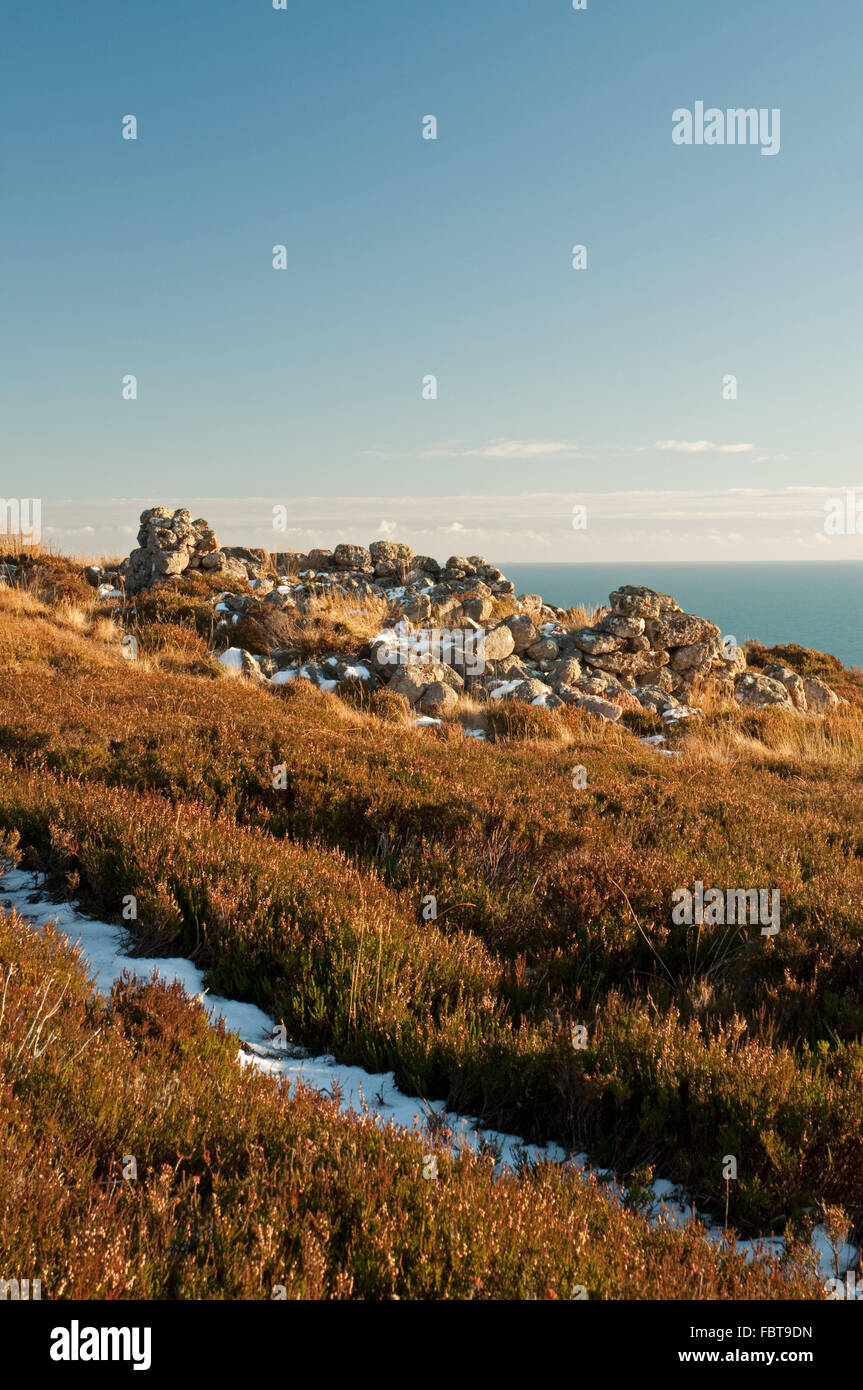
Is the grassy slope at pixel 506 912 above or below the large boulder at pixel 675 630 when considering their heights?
below

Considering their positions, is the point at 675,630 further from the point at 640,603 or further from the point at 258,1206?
the point at 258,1206

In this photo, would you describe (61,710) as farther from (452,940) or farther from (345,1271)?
(345,1271)

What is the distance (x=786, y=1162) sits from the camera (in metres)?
3.44

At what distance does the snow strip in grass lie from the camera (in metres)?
3.33

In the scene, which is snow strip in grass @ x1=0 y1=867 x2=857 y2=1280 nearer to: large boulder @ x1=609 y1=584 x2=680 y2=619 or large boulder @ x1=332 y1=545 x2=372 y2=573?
large boulder @ x1=609 y1=584 x2=680 y2=619

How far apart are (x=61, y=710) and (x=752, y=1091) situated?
861 centimetres

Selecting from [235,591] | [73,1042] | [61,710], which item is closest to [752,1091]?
[73,1042]

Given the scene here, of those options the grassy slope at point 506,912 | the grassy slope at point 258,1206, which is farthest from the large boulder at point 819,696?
the grassy slope at point 258,1206

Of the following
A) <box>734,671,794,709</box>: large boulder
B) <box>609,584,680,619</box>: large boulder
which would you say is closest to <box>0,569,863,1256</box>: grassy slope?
<box>734,671,794,709</box>: large boulder

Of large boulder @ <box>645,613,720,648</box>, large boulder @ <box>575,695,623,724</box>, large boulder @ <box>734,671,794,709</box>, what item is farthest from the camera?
large boulder @ <box>645,613,720,648</box>

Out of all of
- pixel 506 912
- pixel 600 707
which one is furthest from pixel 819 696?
pixel 506 912

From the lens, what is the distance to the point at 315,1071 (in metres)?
4.17

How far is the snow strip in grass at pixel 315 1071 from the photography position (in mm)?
3332

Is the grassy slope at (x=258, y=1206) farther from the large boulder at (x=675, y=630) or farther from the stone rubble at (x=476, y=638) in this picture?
the large boulder at (x=675, y=630)
